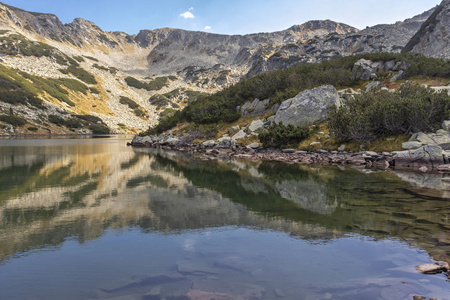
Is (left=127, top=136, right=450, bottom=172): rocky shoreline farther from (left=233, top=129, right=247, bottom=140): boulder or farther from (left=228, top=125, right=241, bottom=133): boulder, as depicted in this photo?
(left=228, top=125, right=241, bottom=133): boulder

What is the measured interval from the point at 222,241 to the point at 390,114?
31.5m

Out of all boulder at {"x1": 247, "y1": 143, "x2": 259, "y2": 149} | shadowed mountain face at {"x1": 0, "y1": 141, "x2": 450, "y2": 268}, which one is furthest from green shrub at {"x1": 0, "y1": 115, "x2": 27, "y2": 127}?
boulder at {"x1": 247, "y1": 143, "x2": 259, "y2": 149}

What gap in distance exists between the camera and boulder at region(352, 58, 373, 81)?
51375 mm

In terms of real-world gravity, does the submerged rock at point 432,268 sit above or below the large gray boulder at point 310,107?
below

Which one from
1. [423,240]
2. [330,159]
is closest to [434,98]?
[330,159]

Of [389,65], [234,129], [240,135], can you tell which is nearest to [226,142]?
[240,135]

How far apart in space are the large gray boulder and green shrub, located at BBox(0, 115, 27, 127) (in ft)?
334

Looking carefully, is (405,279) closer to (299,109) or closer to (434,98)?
(434,98)

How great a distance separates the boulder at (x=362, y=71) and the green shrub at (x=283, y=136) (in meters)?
20.1

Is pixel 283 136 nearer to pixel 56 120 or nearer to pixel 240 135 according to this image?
pixel 240 135

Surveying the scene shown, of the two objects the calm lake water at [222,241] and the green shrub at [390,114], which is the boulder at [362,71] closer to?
the green shrub at [390,114]

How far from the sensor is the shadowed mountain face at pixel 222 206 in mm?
10438

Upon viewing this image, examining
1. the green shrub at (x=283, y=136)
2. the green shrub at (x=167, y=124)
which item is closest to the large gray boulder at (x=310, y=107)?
the green shrub at (x=283, y=136)

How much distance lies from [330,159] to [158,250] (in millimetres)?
29568
